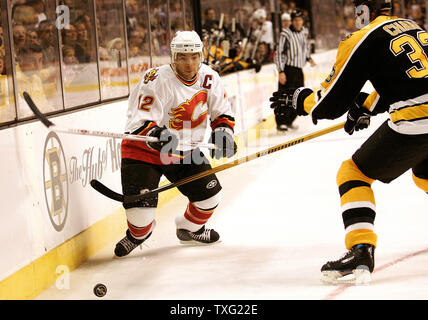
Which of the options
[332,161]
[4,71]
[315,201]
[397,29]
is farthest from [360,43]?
[332,161]

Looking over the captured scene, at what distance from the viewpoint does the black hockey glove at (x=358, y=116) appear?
9.98 feet

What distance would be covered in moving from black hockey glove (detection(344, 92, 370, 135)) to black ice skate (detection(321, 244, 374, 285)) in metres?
0.54

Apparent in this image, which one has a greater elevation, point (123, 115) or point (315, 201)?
point (123, 115)

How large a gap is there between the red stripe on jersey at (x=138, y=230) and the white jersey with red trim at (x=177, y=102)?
1.36 feet

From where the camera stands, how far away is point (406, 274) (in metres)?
2.97

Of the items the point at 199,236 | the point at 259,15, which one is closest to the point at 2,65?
the point at 199,236

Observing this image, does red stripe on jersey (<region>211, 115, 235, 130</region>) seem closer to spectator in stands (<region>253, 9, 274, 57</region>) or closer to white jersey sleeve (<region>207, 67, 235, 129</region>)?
white jersey sleeve (<region>207, 67, 235, 129</region>)

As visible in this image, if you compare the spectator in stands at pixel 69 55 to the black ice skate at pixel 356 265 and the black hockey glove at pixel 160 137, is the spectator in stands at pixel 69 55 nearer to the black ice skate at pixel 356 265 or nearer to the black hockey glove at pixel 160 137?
the black hockey glove at pixel 160 137

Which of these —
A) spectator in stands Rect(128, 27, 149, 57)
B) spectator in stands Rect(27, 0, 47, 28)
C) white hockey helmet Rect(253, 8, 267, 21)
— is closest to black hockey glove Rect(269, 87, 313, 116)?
spectator in stands Rect(27, 0, 47, 28)

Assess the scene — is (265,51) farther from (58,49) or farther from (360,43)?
(360,43)

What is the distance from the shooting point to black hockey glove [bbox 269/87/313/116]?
3058mm

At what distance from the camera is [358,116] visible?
120 inches

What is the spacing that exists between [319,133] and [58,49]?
1344 millimetres

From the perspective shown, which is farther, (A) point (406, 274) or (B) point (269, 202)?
(B) point (269, 202)
